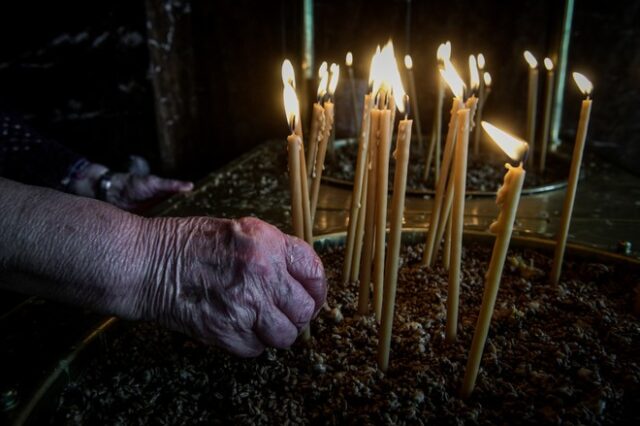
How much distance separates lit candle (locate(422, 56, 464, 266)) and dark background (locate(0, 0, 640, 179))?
80.8 inches

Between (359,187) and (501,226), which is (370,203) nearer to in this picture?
(359,187)

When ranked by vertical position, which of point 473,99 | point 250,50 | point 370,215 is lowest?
point 370,215

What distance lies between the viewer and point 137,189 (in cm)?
246

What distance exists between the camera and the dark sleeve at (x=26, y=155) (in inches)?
89.5

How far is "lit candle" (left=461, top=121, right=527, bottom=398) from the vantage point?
0.65 meters

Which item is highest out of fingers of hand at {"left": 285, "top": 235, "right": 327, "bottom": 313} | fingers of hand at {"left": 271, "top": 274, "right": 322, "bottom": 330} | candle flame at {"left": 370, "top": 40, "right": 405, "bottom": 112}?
candle flame at {"left": 370, "top": 40, "right": 405, "bottom": 112}

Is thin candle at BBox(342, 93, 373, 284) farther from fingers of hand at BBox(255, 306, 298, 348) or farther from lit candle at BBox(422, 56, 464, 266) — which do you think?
fingers of hand at BBox(255, 306, 298, 348)

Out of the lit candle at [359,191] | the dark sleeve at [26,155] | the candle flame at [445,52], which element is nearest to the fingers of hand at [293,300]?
the lit candle at [359,191]

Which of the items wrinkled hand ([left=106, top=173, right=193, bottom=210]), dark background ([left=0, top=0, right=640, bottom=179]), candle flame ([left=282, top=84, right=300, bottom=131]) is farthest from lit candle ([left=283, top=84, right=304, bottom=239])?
dark background ([left=0, top=0, right=640, bottom=179])

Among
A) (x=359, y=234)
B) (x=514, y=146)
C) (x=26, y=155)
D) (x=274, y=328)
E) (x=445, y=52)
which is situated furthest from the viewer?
(x=26, y=155)

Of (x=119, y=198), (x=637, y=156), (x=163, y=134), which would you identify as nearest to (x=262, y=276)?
(x=119, y=198)

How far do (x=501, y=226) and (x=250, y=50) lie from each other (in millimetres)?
3667

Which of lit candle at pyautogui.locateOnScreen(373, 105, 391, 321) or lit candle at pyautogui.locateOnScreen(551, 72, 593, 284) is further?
lit candle at pyautogui.locateOnScreen(551, 72, 593, 284)

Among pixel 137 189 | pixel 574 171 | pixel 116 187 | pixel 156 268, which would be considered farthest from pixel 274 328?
pixel 116 187
